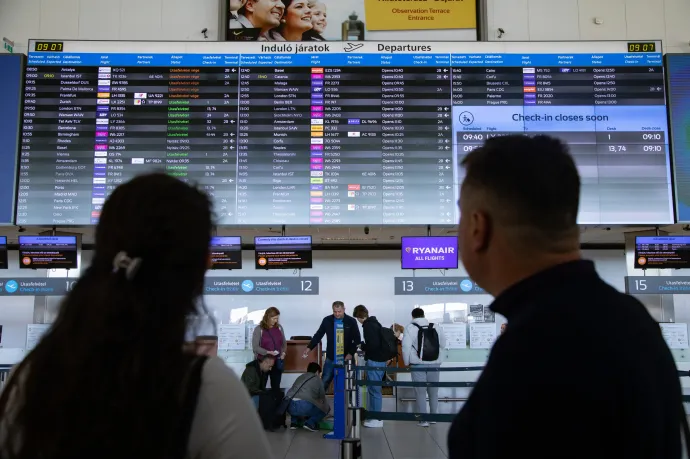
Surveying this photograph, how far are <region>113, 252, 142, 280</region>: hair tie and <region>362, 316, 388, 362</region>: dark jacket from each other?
296 inches

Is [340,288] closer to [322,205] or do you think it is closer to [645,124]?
[322,205]

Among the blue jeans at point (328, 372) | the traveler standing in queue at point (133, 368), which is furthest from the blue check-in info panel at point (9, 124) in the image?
the traveler standing in queue at point (133, 368)

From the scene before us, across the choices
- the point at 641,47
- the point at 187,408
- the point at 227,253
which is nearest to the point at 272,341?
the point at 227,253

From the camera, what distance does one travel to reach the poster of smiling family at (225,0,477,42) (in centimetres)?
932

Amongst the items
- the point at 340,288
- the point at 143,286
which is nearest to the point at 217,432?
the point at 143,286

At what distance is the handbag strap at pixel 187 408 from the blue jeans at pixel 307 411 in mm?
6779

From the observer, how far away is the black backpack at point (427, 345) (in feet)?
27.4

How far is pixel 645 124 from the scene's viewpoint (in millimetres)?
7891

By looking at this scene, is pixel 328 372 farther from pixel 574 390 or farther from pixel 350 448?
pixel 574 390

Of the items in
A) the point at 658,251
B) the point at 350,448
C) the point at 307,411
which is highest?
the point at 658,251

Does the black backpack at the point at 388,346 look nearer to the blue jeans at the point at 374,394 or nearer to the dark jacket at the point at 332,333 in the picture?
the blue jeans at the point at 374,394

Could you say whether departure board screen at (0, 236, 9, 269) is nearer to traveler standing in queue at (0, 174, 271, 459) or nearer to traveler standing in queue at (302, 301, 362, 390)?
traveler standing in queue at (302, 301, 362, 390)

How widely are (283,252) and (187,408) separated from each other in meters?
7.21

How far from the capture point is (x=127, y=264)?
1064 mm
